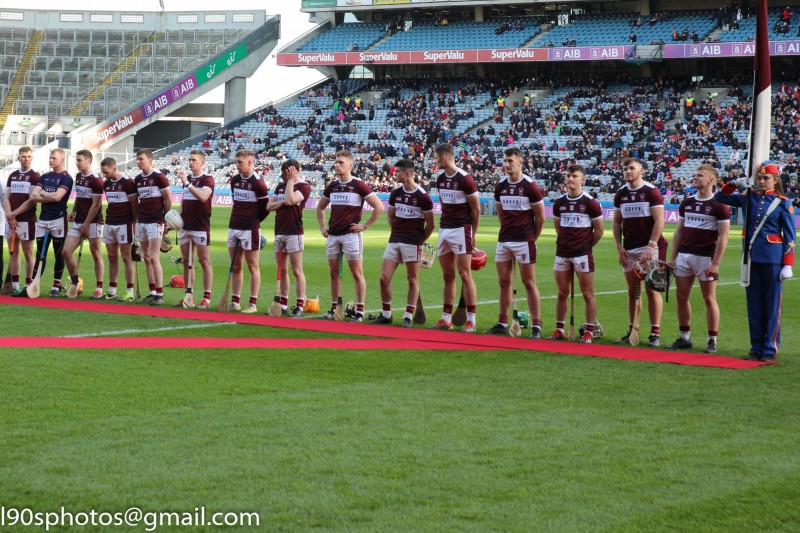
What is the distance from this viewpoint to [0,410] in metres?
7.16

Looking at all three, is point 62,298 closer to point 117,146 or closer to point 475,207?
point 475,207

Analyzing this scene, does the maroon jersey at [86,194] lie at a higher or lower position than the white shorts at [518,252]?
higher

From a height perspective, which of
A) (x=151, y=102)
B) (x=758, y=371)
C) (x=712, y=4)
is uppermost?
(x=712, y=4)

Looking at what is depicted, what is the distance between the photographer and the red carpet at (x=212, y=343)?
10.2 metres

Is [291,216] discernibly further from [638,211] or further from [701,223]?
[701,223]

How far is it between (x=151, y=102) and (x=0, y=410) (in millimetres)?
57396

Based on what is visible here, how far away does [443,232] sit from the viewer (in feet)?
39.9

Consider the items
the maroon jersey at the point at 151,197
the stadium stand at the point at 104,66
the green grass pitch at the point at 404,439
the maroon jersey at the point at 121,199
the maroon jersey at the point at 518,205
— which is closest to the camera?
the green grass pitch at the point at 404,439

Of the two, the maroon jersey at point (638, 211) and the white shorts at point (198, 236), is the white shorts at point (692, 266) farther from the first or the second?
the white shorts at point (198, 236)

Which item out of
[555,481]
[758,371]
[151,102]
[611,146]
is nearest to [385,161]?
[611,146]

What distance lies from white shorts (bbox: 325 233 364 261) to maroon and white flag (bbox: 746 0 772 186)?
4.66m

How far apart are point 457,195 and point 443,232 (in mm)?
465

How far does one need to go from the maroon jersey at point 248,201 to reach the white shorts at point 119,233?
1.66m

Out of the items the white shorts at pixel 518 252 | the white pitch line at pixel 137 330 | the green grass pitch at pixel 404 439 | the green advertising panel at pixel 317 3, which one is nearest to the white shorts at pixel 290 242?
the white pitch line at pixel 137 330
